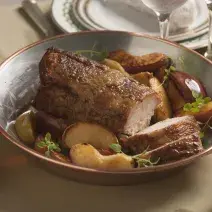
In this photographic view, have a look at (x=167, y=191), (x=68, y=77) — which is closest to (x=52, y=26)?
(x=68, y=77)

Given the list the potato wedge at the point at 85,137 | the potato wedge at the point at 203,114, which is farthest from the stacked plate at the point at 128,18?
the potato wedge at the point at 85,137

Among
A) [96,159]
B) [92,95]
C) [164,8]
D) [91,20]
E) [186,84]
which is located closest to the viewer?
[96,159]

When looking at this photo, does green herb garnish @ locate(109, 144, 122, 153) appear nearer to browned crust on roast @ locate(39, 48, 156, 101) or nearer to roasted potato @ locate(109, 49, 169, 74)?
browned crust on roast @ locate(39, 48, 156, 101)

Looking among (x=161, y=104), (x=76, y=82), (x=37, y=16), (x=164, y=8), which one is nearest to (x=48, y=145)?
(x=76, y=82)

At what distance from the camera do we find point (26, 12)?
1.64 meters

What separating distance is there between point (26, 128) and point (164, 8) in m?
0.53

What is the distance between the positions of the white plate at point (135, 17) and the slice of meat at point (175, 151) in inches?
22.0

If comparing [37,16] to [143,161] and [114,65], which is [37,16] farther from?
[143,161]

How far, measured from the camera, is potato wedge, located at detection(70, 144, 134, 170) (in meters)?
0.94

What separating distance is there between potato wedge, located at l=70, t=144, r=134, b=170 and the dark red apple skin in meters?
0.25

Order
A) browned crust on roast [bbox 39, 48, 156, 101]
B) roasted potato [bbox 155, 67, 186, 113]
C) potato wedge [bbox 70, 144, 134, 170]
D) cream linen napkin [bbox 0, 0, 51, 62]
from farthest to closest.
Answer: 1. cream linen napkin [bbox 0, 0, 51, 62]
2. roasted potato [bbox 155, 67, 186, 113]
3. browned crust on roast [bbox 39, 48, 156, 101]
4. potato wedge [bbox 70, 144, 134, 170]

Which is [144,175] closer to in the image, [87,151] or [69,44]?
Answer: [87,151]

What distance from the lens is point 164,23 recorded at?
56.2 inches

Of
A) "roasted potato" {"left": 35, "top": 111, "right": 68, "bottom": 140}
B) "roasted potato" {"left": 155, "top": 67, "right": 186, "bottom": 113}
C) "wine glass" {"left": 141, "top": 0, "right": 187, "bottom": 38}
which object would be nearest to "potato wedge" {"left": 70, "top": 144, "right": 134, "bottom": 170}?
"roasted potato" {"left": 35, "top": 111, "right": 68, "bottom": 140}
